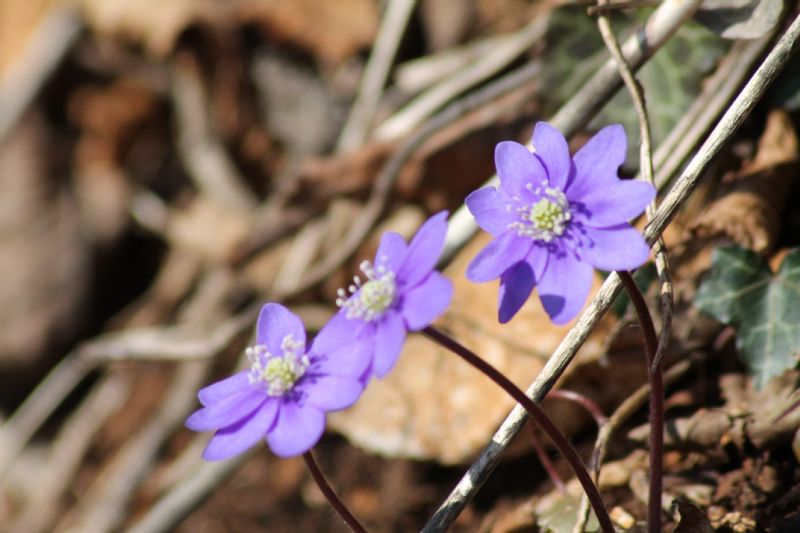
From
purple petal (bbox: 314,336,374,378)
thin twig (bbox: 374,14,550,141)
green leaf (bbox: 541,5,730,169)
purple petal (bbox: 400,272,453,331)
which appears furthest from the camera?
thin twig (bbox: 374,14,550,141)

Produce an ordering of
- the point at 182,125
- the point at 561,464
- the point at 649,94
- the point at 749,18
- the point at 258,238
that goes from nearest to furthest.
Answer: the point at 749,18 → the point at 561,464 → the point at 649,94 → the point at 258,238 → the point at 182,125

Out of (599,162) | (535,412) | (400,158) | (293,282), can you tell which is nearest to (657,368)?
(535,412)

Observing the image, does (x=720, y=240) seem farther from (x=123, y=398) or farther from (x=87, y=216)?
(x=87, y=216)

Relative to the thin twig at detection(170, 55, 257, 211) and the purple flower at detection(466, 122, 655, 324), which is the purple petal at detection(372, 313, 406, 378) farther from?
the thin twig at detection(170, 55, 257, 211)

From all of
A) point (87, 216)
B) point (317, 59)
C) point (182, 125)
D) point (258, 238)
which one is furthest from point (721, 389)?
point (87, 216)

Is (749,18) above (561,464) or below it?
Answer: above

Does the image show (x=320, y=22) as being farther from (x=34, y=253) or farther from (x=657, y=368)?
(x=657, y=368)

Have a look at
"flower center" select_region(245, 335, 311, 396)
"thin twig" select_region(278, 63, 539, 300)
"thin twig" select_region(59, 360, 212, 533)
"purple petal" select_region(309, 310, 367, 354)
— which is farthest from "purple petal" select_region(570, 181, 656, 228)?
"thin twig" select_region(59, 360, 212, 533)
